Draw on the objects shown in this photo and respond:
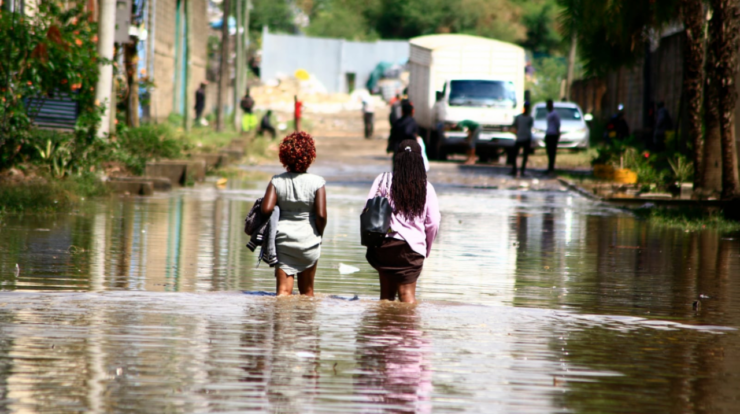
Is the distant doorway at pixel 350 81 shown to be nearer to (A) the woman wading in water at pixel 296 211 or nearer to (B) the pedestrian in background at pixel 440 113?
(B) the pedestrian in background at pixel 440 113

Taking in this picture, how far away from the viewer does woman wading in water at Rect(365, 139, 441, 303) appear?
8789 millimetres

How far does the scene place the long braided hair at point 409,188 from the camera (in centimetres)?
880

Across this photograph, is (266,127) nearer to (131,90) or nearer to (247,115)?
(247,115)

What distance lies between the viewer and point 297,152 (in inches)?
349

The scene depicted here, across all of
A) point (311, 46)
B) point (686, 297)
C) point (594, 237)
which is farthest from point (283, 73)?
point (686, 297)

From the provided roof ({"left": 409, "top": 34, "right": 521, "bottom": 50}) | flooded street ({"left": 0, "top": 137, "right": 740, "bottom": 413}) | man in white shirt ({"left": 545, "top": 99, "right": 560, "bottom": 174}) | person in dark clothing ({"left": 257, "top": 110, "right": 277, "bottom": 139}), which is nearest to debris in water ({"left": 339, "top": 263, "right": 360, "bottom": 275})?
flooded street ({"left": 0, "top": 137, "right": 740, "bottom": 413})

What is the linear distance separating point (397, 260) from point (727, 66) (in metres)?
12.3

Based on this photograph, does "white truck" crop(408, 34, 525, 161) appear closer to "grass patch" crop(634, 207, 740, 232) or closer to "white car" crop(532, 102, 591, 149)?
"white car" crop(532, 102, 591, 149)

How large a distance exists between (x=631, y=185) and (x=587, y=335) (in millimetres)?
17349

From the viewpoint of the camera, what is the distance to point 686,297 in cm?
1027

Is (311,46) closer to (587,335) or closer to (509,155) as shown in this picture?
(509,155)

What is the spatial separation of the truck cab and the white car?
119 inches

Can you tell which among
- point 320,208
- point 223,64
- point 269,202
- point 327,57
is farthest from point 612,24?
point 327,57

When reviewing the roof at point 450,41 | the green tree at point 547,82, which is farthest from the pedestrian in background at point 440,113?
the green tree at point 547,82
